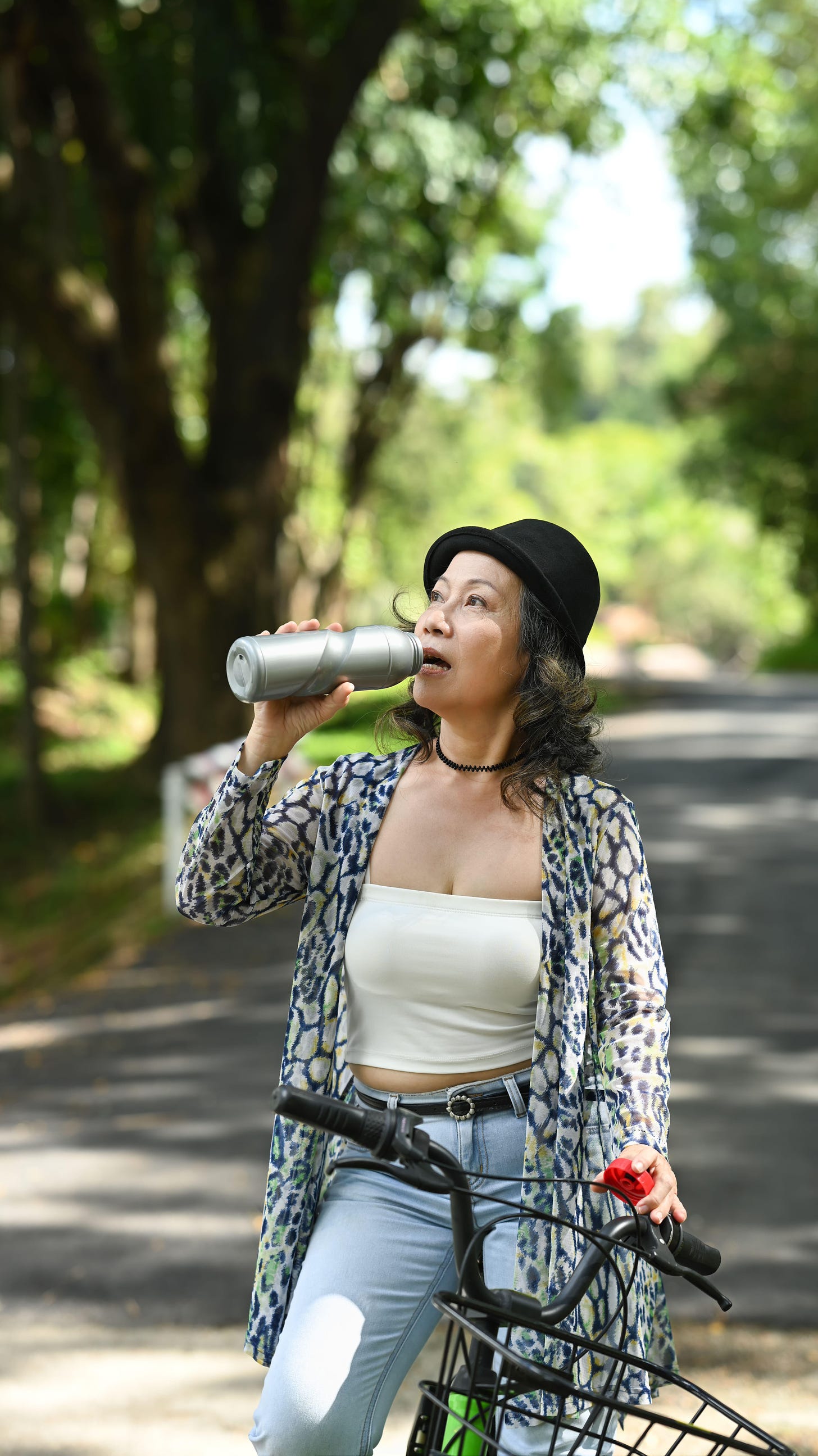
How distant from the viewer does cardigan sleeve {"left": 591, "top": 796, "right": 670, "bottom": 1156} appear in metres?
2.46

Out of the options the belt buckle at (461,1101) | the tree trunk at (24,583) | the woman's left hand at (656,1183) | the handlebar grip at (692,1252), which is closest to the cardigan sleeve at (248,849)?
the belt buckle at (461,1101)

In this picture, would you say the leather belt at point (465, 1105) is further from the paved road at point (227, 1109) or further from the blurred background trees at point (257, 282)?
the paved road at point (227, 1109)

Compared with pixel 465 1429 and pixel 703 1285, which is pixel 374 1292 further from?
pixel 703 1285

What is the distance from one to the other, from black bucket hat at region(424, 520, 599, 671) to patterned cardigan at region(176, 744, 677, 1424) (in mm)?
292

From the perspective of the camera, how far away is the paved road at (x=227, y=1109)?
5109 millimetres

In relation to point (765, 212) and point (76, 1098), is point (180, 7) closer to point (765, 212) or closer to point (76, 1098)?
point (76, 1098)

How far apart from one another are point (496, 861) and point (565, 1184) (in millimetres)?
529

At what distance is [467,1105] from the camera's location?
2.50m

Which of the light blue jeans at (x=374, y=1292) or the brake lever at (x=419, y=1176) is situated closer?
the brake lever at (x=419, y=1176)

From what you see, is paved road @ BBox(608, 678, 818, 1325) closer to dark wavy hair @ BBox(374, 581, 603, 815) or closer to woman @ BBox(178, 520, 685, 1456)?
dark wavy hair @ BBox(374, 581, 603, 815)

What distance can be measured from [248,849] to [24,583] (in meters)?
15.7

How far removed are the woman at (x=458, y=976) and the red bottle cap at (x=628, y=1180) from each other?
0.03m

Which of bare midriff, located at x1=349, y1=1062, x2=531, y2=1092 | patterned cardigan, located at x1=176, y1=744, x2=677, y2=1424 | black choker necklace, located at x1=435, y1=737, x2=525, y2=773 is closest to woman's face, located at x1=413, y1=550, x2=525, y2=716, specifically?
black choker necklace, located at x1=435, y1=737, x2=525, y2=773

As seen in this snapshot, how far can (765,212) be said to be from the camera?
31.8 metres
